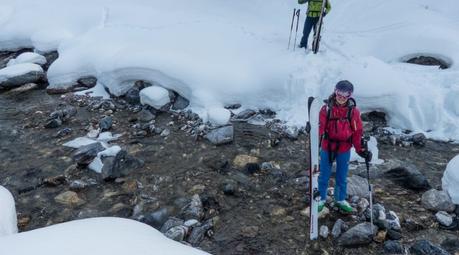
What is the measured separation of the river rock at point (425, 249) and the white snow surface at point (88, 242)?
11.3 ft

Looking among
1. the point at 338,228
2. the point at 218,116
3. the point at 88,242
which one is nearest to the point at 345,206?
the point at 338,228

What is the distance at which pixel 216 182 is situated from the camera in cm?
765

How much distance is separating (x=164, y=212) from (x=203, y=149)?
2.16 meters

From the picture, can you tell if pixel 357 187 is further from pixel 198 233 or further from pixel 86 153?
pixel 86 153

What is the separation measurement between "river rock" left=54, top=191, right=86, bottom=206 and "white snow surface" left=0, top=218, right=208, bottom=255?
3244 millimetres

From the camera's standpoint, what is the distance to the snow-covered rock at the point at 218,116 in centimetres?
957

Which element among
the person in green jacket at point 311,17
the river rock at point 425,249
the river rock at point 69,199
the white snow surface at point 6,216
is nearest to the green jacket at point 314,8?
the person in green jacket at point 311,17

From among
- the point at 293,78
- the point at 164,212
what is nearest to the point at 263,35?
the point at 293,78

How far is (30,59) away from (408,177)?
428 inches

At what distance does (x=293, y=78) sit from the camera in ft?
33.8

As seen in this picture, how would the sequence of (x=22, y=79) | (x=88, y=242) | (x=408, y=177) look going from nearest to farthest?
(x=88, y=242) < (x=408, y=177) < (x=22, y=79)

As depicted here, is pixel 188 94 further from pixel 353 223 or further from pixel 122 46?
pixel 353 223

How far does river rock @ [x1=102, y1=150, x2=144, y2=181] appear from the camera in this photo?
7859 mm

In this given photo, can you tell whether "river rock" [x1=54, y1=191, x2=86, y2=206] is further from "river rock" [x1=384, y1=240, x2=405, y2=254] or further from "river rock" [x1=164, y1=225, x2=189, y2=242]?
"river rock" [x1=384, y1=240, x2=405, y2=254]
